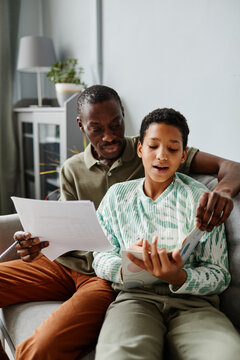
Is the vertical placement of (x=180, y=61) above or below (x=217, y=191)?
above

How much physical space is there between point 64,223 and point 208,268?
43 centimetres

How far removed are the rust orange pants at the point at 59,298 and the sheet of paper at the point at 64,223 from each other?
0.18 metres

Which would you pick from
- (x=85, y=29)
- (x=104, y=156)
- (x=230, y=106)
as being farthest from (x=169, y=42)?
(x=85, y=29)

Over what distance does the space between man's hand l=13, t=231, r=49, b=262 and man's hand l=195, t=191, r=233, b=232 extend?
0.49 metres

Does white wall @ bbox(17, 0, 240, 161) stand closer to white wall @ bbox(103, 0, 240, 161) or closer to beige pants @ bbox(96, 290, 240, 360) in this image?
white wall @ bbox(103, 0, 240, 161)

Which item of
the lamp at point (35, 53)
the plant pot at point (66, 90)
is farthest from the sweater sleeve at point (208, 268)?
the lamp at point (35, 53)

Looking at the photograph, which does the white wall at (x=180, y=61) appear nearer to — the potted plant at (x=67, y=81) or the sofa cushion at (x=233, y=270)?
the potted plant at (x=67, y=81)

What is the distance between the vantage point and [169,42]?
69.6 inches

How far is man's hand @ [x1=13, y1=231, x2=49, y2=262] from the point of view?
1031mm

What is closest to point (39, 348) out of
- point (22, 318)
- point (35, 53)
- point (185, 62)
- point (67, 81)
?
point (22, 318)

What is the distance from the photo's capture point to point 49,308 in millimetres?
1143

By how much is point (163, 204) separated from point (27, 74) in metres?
2.62

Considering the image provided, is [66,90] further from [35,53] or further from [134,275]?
[134,275]

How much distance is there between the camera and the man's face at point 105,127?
1303 millimetres
